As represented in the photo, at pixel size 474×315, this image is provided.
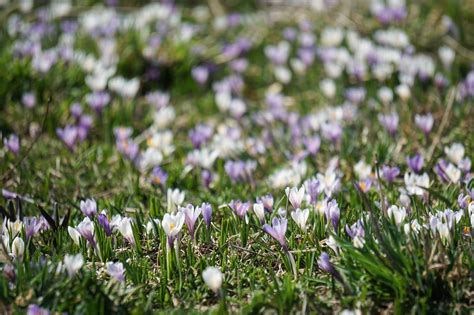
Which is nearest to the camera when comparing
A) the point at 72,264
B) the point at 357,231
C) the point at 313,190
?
the point at 72,264

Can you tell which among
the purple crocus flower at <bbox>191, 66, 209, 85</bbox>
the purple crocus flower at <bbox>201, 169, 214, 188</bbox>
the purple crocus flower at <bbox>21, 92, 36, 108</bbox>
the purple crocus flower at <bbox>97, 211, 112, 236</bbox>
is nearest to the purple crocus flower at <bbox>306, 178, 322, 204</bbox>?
the purple crocus flower at <bbox>201, 169, 214, 188</bbox>

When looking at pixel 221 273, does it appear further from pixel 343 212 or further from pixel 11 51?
pixel 11 51

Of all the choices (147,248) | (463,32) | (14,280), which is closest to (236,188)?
(147,248)

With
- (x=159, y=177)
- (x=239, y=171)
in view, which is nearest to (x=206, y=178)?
(x=239, y=171)

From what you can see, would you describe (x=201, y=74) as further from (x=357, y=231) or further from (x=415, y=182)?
(x=357, y=231)

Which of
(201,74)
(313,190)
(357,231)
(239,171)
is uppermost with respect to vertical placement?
(357,231)

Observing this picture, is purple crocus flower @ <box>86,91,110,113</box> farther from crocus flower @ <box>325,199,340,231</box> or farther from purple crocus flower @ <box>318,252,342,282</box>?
purple crocus flower @ <box>318,252,342,282</box>

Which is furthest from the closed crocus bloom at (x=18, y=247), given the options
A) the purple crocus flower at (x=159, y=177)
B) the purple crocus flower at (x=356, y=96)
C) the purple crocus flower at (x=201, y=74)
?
the purple crocus flower at (x=201, y=74)

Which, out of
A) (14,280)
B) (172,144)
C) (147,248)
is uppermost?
(14,280)
